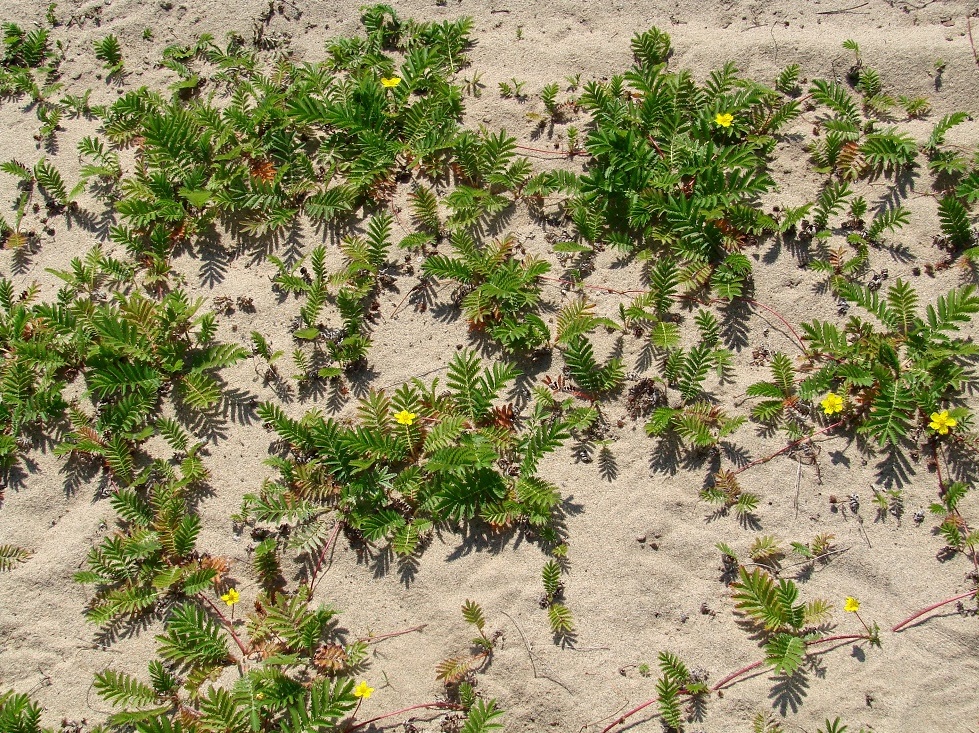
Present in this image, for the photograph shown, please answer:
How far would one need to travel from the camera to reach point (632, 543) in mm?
4559

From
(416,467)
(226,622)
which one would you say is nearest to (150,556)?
(226,622)

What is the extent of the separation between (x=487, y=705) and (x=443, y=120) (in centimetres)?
403

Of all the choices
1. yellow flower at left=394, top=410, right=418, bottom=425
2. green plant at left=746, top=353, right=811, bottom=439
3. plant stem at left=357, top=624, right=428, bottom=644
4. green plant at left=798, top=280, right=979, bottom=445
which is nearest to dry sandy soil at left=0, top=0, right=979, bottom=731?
plant stem at left=357, top=624, right=428, bottom=644

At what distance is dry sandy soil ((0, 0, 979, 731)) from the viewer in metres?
4.20

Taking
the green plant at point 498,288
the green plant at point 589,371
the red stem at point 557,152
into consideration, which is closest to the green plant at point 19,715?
the green plant at point 498,288

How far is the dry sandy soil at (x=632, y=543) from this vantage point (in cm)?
420

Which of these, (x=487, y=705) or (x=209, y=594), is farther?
(x=209, y=594)

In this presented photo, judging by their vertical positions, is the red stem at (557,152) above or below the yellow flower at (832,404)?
above

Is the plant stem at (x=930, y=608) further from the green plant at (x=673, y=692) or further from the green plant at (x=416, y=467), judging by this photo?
the green plant at (x=416, y=467)

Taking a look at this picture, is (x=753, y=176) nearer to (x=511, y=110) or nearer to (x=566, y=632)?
(x=511, y=110)

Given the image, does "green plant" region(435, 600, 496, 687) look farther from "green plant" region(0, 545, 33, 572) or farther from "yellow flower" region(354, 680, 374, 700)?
"green plant" region(0, 545, 33, 572)

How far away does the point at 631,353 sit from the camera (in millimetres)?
5047

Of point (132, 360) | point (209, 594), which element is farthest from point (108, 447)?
point (209, 594)

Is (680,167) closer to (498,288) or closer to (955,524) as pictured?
(498,288)
